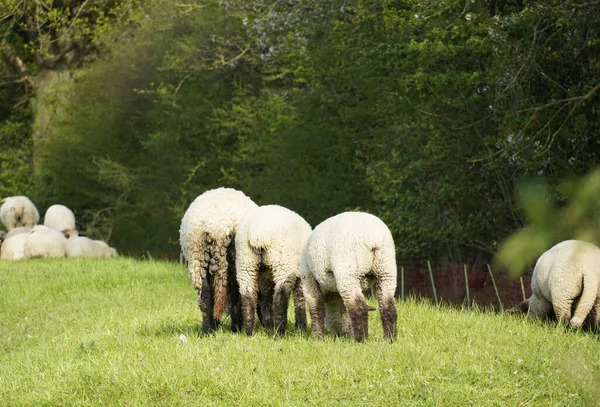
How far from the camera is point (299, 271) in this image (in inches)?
380

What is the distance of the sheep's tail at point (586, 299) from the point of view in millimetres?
10102

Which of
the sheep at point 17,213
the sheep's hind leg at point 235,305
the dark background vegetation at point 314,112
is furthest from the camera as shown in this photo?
the sheep at point 17,213

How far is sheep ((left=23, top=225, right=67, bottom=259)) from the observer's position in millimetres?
22234

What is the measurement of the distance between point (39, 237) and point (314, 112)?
7149 mm

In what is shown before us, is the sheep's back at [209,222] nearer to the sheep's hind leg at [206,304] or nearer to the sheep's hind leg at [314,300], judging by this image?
the sheep's hind leg at [206,304]

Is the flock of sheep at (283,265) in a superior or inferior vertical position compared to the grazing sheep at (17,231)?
superior

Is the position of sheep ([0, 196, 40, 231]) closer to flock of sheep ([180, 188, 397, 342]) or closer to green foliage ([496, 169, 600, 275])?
flock of sheep ([180, 188, 397, 342])

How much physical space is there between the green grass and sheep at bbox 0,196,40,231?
44.7 feet

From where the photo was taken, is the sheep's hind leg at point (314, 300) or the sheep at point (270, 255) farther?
the sheep at point (270, 255)

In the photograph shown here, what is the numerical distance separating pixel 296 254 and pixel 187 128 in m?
19.0

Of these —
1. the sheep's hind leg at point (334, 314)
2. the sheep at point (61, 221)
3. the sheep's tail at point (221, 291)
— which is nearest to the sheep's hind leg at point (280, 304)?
the sheep's hind leg at point (334, 314)

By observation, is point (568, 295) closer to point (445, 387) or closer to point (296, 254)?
point (296, 254)

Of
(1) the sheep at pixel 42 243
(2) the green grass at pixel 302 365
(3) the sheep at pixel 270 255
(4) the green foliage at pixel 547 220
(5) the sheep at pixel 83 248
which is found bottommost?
(5) the sheep at pixel 83 248

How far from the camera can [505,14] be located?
17.0 meters
